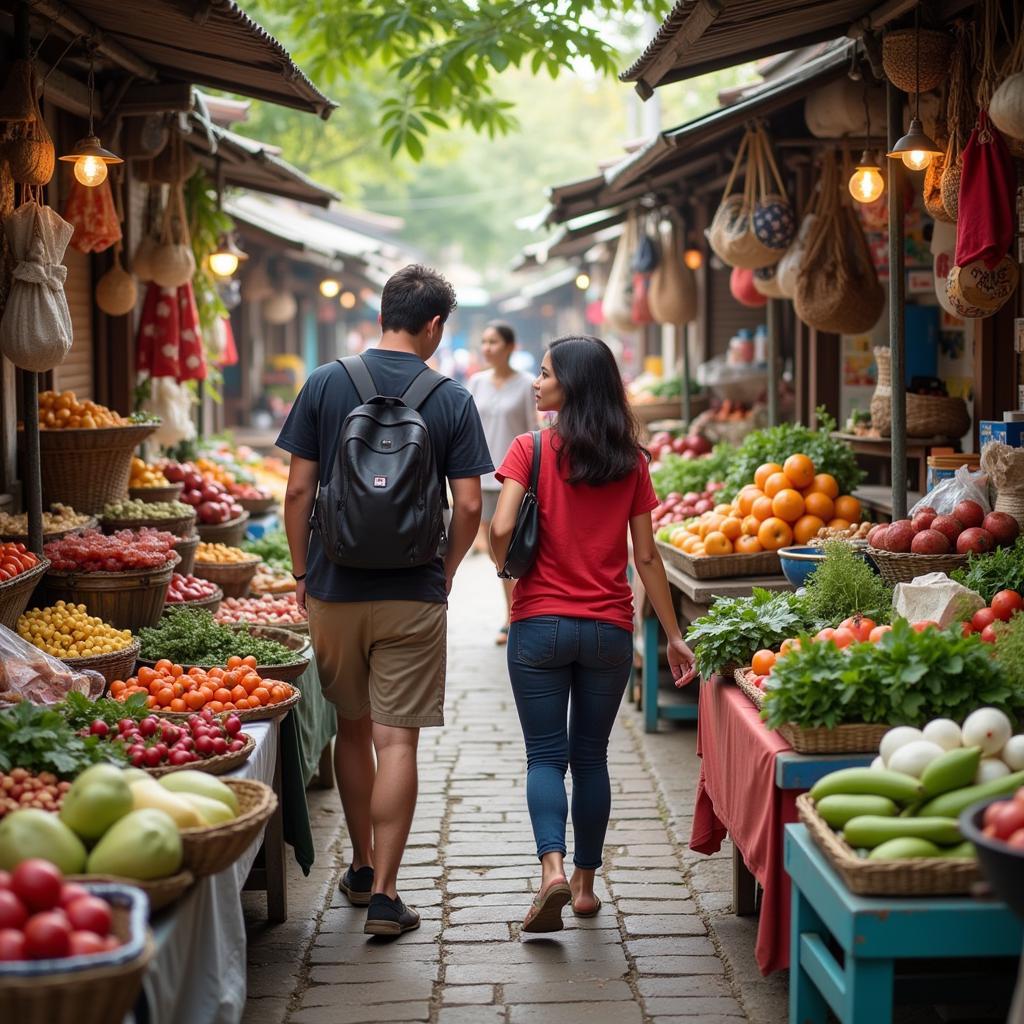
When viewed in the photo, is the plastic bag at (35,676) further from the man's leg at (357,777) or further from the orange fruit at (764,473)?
the orange fruit at (764,473)

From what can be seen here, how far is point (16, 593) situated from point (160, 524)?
216 centimetres

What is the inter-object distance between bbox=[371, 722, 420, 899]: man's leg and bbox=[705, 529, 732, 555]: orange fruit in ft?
8.75

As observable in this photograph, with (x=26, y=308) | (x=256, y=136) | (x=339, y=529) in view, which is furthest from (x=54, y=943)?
(x=256, y=136)

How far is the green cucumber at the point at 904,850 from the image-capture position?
359 centimetres

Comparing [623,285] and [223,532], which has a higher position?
[623,285]

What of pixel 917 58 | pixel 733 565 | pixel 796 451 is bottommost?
pixel 733 565

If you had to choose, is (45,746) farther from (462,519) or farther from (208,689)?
(462,519)

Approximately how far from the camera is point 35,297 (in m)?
6.05

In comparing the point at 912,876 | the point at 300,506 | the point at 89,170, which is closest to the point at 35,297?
the point at 89,170

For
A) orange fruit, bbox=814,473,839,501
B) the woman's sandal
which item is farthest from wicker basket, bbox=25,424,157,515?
the woman's sandal

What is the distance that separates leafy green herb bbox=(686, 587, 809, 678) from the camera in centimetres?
534

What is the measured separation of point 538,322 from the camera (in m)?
57.3

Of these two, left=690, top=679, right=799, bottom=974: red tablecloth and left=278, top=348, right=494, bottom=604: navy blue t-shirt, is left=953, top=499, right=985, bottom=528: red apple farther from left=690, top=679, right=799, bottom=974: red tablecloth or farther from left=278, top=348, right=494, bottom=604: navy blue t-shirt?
left=278, top=348, right=494, bottom=604: navy blue t-shirt

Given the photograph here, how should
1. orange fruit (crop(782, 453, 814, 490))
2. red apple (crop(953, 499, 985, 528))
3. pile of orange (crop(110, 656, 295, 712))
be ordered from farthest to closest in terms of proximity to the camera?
orange fruit (crop(782, 453, 814, 490)) < red apple (crop(953, 499, 985, 528)) < pile of orange (crop(110, 656, 295, 712))
